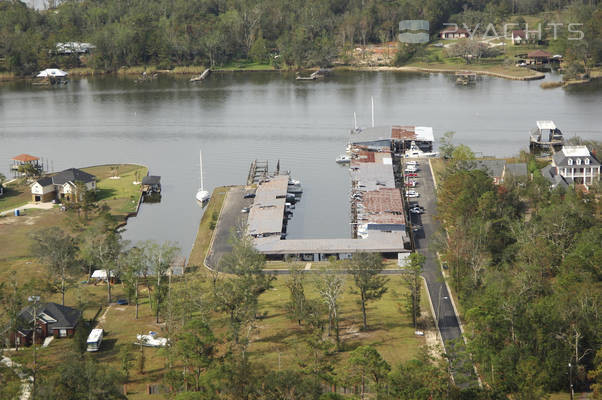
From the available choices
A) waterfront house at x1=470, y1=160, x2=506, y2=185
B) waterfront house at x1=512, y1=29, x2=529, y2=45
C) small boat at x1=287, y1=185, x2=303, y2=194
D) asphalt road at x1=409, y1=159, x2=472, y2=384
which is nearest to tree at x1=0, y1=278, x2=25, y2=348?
asphalt road at x1=409, y1=159, x2=472, y2=384

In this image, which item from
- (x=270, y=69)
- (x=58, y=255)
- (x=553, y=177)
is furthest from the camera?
(x=270, y=69)

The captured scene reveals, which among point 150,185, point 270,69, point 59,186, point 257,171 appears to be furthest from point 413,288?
point 270,69

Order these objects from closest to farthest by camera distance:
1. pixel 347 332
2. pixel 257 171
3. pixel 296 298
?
pixel 347 332 → pixel 296 298 → pixel 257 171

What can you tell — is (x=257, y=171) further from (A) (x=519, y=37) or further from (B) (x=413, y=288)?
(A) (x=519, y=37)

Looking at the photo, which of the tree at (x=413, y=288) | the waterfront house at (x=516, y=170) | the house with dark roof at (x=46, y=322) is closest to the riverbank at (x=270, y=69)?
the waterfront house at (x=516, y=170)

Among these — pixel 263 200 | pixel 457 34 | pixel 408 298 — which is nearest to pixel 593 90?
pixel 457 34

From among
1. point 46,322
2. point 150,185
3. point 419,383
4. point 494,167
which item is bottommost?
point 46,322

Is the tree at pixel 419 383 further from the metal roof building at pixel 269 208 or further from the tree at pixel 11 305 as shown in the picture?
the metal roof building at pixel 269 208
